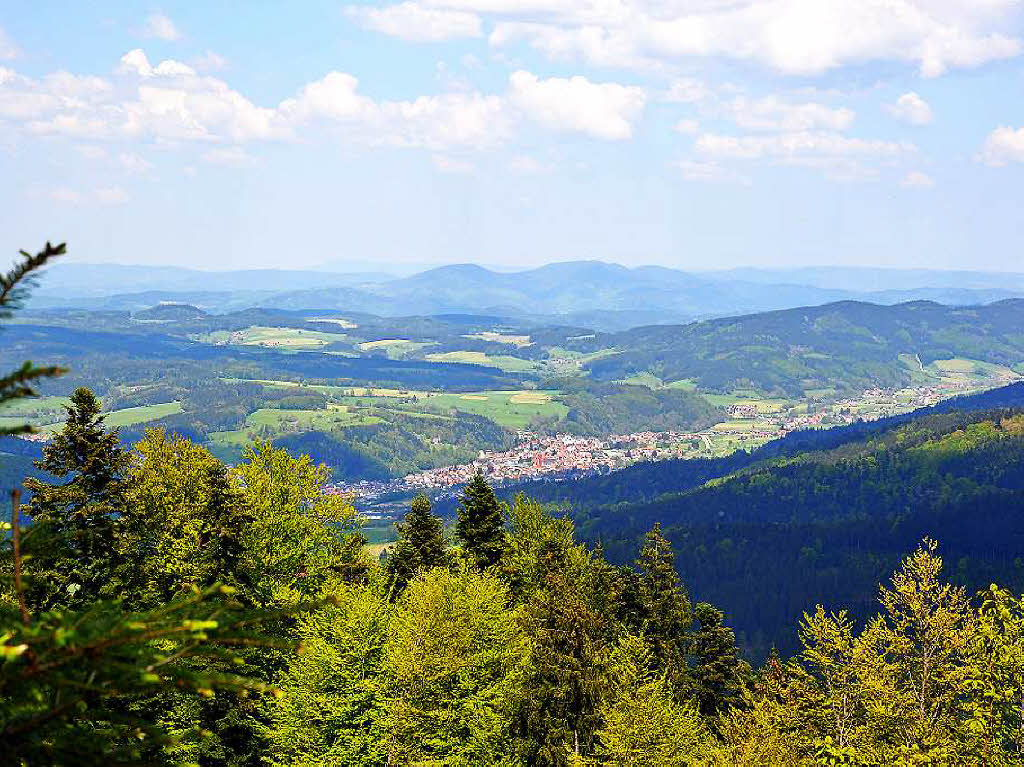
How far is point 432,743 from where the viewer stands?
118 feet

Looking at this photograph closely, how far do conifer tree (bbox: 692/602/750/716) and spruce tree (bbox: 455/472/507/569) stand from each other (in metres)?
17.5

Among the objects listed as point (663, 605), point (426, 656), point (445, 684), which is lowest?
point (663, 605)

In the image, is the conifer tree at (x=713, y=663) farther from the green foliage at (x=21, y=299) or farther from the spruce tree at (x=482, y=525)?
the green foliage at (x=21, y=299)

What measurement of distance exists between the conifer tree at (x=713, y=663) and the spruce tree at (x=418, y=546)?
2196 cm

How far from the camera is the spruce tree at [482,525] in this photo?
2559 inches

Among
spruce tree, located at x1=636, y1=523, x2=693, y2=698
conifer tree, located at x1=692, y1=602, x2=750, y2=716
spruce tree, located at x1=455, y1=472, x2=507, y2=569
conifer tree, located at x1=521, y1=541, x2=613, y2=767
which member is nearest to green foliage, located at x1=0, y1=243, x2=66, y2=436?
conifer tree, located at x1=521, y1=541, x2=613, y2=767

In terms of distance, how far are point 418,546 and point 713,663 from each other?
2582cm

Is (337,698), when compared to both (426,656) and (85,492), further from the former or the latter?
(85,492)

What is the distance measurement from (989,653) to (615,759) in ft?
55.5

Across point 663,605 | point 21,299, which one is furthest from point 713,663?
point 21,299

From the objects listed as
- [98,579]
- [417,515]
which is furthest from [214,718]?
[417,515]

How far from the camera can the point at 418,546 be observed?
64.8 m

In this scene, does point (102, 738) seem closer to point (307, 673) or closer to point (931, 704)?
point (307, 673)

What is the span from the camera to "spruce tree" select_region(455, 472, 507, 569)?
65000mm
